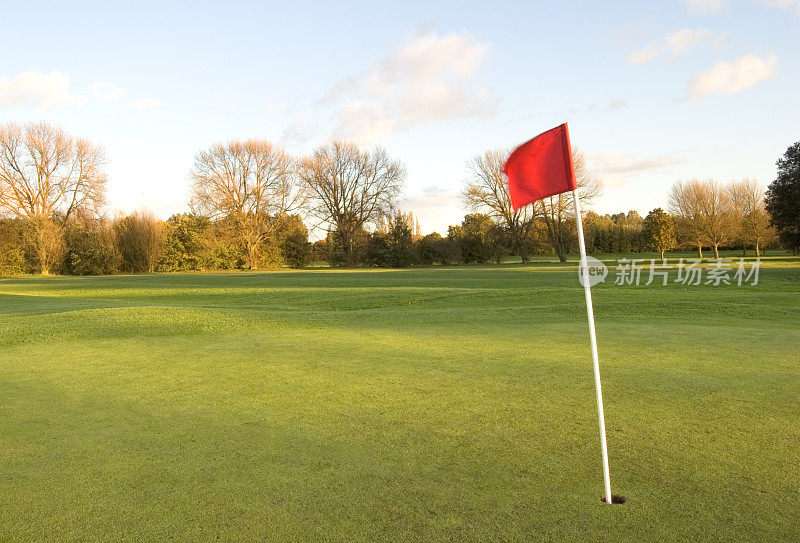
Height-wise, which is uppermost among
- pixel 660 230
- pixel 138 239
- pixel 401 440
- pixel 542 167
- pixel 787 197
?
pixel 138 239

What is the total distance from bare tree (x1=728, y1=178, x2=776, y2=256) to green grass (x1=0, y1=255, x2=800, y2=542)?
5357 centimetres

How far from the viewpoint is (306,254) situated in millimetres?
65875

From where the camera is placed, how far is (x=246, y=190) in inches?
2242

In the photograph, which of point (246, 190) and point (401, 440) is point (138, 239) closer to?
point (246, 190)

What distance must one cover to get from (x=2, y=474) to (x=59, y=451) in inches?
16.8

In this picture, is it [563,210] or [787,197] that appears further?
[563,210]

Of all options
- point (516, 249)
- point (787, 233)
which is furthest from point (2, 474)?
point (516, 249)

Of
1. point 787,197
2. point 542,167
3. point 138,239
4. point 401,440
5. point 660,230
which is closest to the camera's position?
point 542,167

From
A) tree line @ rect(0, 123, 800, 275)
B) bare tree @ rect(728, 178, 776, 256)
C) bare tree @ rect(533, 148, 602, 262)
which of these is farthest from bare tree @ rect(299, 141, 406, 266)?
bare tree @ rect(728, 178, 776, 256)

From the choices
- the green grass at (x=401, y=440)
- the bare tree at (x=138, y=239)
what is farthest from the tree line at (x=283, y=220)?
the green grass at (x=401, y=440)

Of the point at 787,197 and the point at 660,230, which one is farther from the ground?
the point at 787,197

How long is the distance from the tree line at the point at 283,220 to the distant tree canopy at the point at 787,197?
1.44 metres

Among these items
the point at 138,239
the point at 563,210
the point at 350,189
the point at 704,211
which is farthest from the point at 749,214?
the point at 138,239

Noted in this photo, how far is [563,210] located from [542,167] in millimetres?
54483
